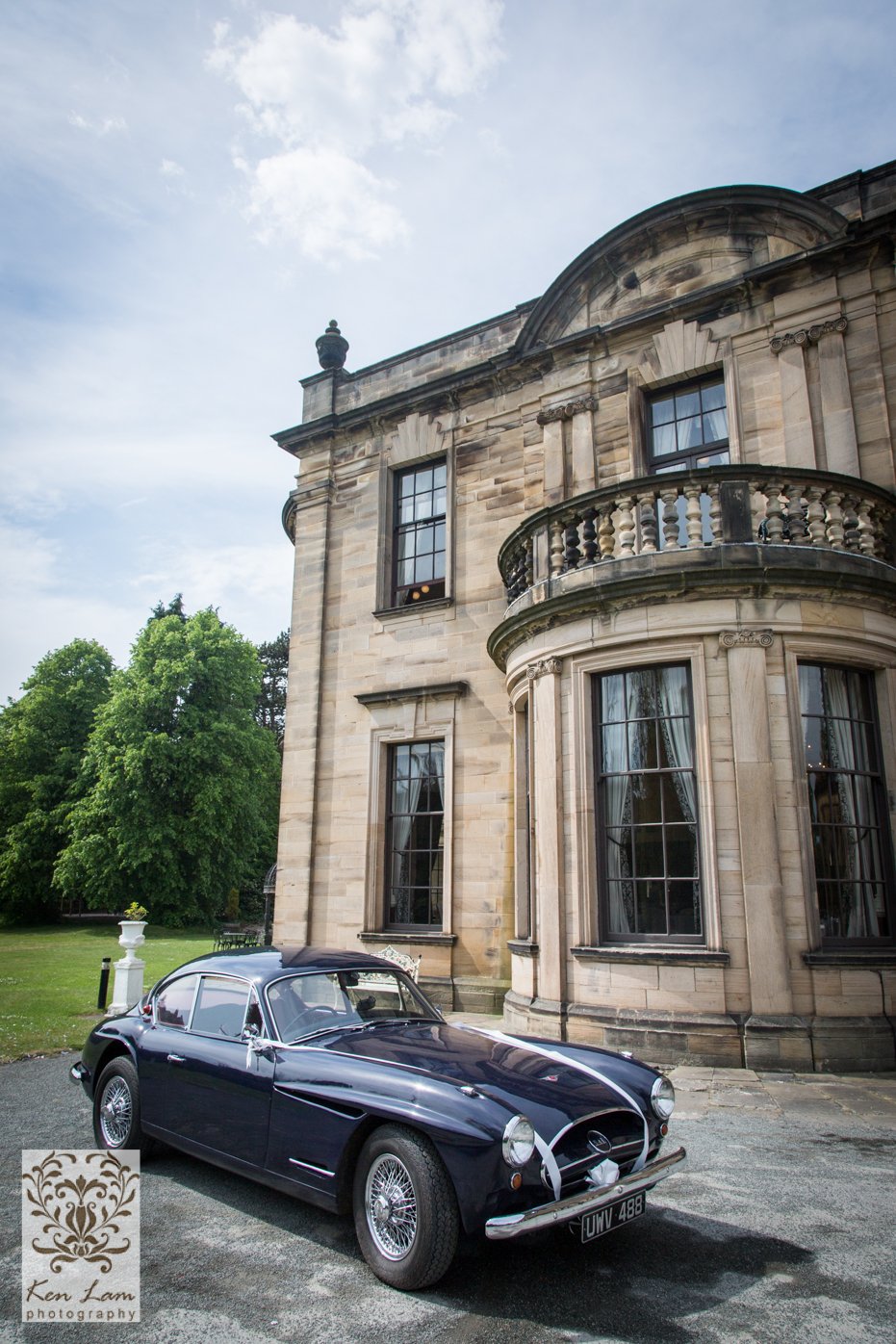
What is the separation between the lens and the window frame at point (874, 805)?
27.0ft

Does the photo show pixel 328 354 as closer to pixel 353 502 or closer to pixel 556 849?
pixel 353 502

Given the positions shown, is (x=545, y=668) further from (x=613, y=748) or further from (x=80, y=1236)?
(x=80, y=1236)

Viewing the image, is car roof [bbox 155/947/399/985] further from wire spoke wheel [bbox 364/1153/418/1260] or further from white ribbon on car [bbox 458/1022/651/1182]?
wire spoke wheel [bbox 364/1153/418/1260]

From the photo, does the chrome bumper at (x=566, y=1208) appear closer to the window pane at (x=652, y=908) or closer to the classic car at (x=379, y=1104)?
the classic car at (x=379, y=1104)

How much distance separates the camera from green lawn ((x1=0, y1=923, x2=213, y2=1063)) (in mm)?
10133

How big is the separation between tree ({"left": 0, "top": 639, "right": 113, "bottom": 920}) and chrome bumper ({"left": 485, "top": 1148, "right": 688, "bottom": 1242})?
115 feet

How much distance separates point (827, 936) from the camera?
27.1ft

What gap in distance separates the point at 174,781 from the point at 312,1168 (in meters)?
31.0

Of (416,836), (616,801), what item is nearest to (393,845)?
(416,836)

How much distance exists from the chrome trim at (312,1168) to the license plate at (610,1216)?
3.86 ft

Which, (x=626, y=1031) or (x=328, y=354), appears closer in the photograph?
(x=626, y=1031)

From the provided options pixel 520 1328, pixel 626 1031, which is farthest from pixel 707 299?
pixel 520 1328

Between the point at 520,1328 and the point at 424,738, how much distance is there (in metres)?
9.61

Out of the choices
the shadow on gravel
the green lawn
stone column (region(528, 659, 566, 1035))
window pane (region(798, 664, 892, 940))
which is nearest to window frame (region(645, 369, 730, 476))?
stone column (region(528, 659, 566, 1035))
